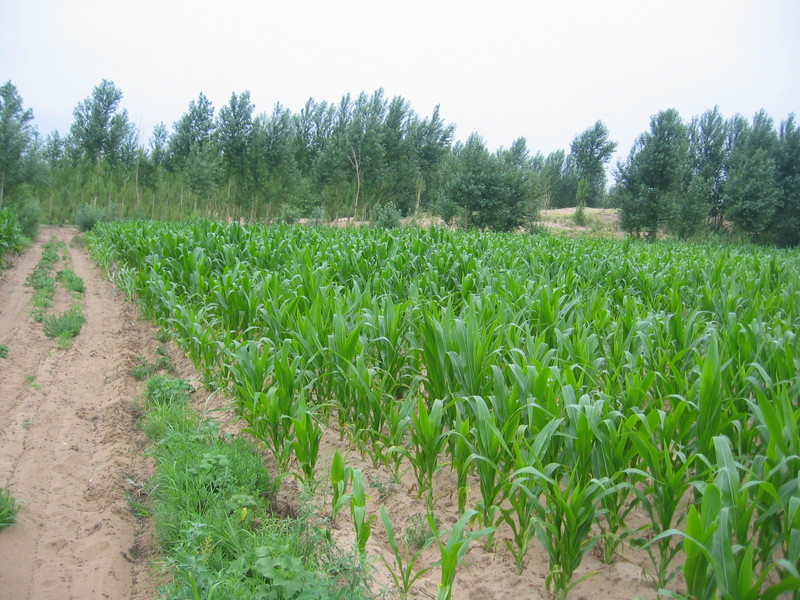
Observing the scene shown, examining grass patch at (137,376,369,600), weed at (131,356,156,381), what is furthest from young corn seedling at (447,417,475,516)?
weed at (131,356,156,381)

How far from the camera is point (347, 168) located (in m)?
39.1

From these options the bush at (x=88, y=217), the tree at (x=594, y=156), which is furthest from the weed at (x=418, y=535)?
the tree at (x=594, y=156)

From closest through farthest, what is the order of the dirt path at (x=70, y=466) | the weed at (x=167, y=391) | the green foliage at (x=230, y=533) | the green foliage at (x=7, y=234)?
the green foliage at (x=230, y=533), the dirt path at (x=70, y=466), the weed at (x=167, y=391), the green foliage at (x=7, y=234)

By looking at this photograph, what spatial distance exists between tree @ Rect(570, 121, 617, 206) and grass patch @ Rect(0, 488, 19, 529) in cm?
6660

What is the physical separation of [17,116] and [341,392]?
118 feet

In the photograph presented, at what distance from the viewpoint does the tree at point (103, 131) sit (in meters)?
36.5

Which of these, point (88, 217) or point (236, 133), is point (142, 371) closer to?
point (88, 217)

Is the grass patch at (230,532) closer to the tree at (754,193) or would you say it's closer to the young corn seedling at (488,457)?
the young corn seedling at (488,457)

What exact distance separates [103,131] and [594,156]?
53645mm

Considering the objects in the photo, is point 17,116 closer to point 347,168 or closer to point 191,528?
point 347,168

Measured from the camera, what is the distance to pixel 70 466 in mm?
3529

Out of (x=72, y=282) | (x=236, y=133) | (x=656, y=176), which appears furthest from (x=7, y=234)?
(x=656, y=176)

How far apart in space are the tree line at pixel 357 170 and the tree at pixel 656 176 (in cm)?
8

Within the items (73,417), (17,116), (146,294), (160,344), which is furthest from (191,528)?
(17,116)
